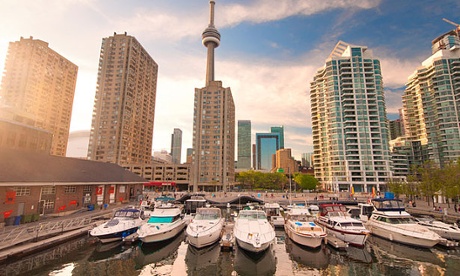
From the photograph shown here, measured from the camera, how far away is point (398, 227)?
25.5 meters

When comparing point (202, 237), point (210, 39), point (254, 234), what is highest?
point (210, 39)

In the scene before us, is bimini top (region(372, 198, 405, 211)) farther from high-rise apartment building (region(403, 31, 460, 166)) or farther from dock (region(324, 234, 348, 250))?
high-rise apartment building (region(403, 31, 460, 166))

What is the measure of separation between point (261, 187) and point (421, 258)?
89558 mm

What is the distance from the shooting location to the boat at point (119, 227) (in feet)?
78.4

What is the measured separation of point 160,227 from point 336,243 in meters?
18.5

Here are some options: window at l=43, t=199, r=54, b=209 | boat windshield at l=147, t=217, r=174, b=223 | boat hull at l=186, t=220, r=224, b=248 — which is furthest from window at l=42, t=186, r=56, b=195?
boat hull at l=186, t=220, r=224, b=248

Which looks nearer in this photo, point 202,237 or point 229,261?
point 229,261

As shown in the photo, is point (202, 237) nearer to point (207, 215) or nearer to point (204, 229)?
point (204, 229)

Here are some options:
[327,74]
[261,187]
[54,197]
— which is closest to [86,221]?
[54,197]

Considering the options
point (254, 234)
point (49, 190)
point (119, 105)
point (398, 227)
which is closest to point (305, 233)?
point (254, 234)

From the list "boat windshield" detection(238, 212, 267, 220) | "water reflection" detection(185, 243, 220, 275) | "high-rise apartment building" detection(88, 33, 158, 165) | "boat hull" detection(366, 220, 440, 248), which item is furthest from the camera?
"high-rise apartment building" detection(88, 33, 158, 165)

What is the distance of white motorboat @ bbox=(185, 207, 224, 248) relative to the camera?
73.9ft

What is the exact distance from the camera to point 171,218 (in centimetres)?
2728

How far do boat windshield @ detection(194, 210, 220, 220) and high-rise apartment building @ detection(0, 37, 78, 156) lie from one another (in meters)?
130
